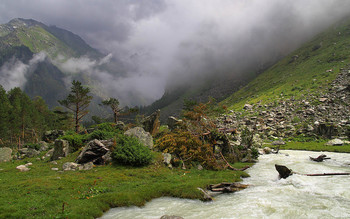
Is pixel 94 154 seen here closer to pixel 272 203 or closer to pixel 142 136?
pixel 142 136

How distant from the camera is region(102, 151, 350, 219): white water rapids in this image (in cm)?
975

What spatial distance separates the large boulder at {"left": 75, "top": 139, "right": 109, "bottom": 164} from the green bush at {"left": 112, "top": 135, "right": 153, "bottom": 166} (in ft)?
6.50

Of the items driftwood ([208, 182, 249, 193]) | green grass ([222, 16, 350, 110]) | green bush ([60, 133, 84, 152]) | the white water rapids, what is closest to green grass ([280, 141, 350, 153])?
the white water rapids

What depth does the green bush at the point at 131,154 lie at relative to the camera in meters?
20.3

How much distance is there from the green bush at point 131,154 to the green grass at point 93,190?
2.80ft

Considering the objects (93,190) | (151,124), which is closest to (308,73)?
(151,124)

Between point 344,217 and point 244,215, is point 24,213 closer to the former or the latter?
point 244,215

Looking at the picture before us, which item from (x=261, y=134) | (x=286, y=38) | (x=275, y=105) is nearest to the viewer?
(x=261, y=134)

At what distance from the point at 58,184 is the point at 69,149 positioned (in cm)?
1458

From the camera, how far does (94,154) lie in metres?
22.0

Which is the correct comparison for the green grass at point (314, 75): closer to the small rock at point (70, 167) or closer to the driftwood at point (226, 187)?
the driftwood at point (226, 187)

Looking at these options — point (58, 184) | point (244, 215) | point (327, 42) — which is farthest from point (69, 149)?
point (327, 42)

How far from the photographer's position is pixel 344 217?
29.1 feet

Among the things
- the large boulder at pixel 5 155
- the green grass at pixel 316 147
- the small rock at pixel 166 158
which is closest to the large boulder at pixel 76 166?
the small rock at pixel 166 158
